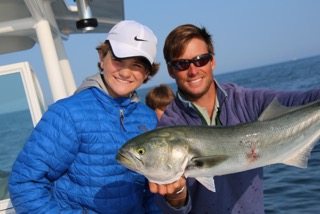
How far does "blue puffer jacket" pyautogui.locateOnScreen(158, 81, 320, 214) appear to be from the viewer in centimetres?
398

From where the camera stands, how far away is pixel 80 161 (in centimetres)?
364

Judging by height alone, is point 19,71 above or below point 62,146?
above

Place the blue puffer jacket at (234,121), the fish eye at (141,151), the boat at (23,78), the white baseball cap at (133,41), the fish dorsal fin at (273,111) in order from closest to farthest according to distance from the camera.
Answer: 1. the fish eye at (141,151)
2. the white baseball cap at (133,41)
3. the fish dorsal fin at (273,111)
4. the blue puffer jacket at (234,121)
5. the boat at (23,78)

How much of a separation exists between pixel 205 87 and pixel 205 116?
11.3 inches

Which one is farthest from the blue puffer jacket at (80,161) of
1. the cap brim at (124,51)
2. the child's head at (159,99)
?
the child's head at (159,99)

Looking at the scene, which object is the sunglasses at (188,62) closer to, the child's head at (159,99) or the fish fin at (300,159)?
the fish fin at (300,159)

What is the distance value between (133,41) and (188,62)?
0.52 meters

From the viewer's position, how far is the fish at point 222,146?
3.38m

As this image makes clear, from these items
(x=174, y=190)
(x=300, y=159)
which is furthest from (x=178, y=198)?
(x=300, y=159)

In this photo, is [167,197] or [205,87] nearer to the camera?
[167,197]

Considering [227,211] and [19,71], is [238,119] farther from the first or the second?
[19,71]

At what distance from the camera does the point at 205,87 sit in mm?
3941

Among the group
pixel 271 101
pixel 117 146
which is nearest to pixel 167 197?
pixel 117 146

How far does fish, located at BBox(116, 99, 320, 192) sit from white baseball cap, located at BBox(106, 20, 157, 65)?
2.25 feet
